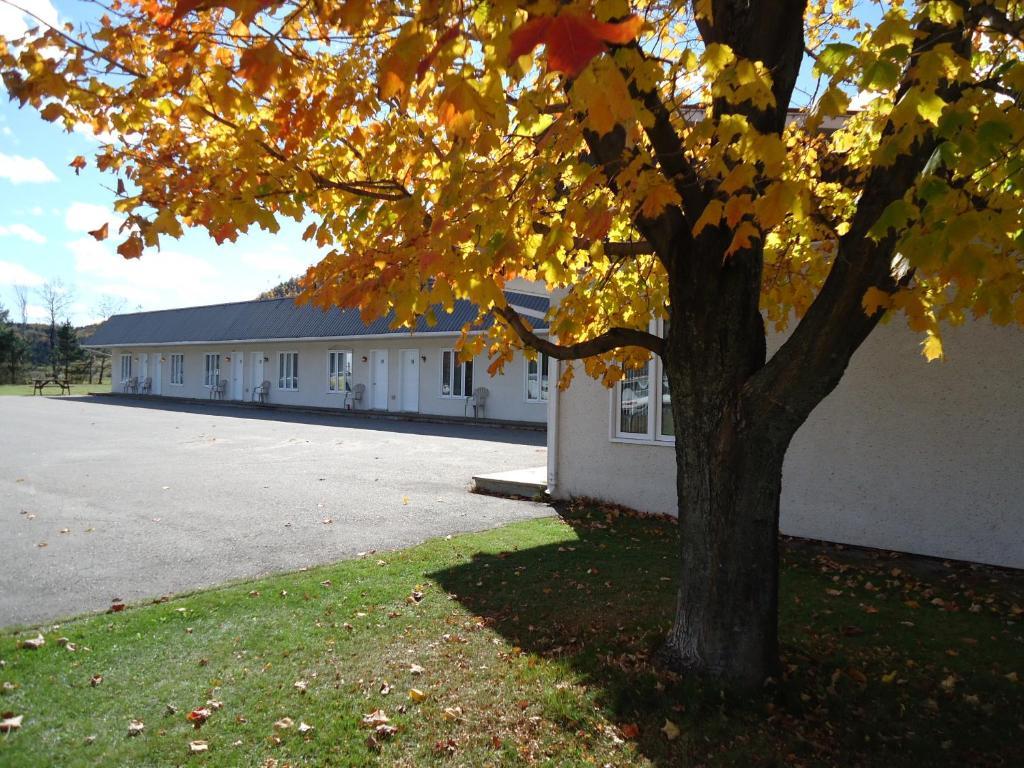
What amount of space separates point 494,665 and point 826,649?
90.5 inches

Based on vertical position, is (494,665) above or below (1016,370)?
below

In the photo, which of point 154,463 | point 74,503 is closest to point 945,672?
point 74,503

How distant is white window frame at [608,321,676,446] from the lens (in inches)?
363

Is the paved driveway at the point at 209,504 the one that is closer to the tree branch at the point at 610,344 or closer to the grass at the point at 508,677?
the grass at the point at 508,677

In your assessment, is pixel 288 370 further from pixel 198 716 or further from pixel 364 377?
pixel 198 716

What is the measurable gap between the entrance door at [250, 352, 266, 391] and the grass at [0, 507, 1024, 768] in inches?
1177

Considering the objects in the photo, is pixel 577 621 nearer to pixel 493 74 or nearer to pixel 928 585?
pixel 928 585

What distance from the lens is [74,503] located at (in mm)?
9500

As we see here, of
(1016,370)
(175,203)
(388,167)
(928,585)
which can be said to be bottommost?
(928,585)

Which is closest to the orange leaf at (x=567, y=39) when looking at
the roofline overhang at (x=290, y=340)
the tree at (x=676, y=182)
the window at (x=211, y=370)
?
the tree at (x=676, y=182)

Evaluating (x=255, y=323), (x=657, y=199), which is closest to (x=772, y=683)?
(x=657, y=199)

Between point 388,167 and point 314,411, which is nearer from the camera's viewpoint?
point 388,167

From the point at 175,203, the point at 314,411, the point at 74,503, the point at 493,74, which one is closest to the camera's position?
the point at 493,74

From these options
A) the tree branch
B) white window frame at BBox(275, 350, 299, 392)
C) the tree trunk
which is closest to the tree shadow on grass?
the tree trunk
